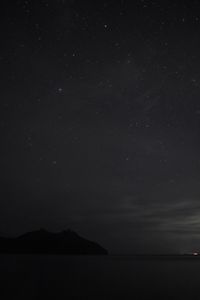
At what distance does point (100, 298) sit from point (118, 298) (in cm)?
175

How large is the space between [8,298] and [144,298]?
12867mm

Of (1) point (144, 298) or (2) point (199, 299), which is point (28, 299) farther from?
(2) point (199, 299)

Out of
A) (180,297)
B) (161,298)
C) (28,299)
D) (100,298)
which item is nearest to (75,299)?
(100,298)

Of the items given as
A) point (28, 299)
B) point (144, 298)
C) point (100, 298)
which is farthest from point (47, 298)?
point (144, 298)

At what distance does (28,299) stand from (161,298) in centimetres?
1273

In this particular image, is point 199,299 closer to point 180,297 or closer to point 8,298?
point 180,297

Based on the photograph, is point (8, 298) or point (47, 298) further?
Answer: point (47, 298)

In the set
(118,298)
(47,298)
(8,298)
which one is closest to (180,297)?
(118,298)

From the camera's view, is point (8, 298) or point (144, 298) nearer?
point (8, 298)

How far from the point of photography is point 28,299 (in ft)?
92.5

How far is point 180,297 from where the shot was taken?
3066cm

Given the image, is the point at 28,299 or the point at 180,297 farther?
the point at 180,297

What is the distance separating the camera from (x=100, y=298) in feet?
98.7

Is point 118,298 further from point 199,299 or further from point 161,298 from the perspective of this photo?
point 199,299
